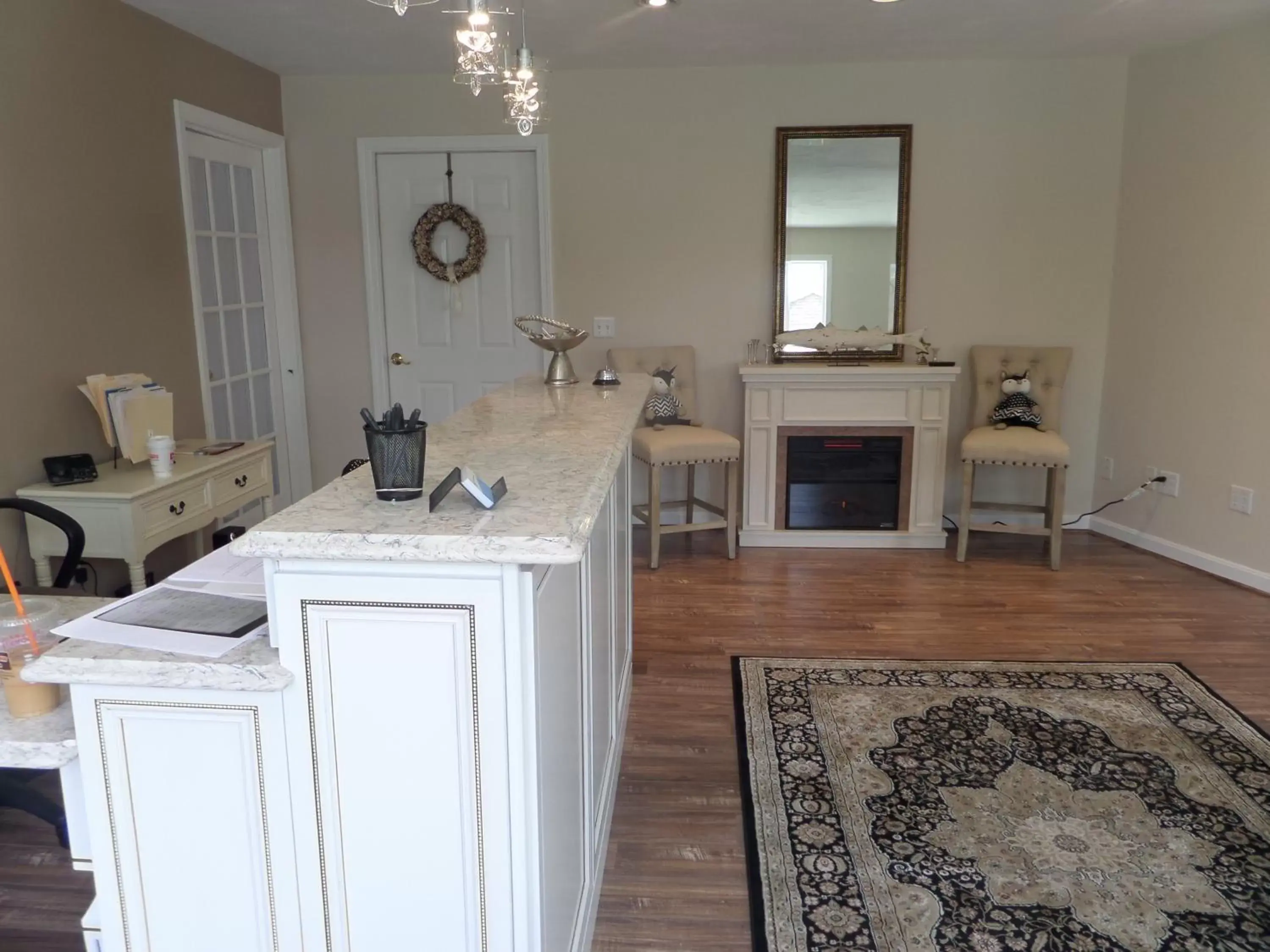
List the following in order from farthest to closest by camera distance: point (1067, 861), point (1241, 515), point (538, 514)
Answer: point (1241, 515), point (1067, 861), point (538, 514)

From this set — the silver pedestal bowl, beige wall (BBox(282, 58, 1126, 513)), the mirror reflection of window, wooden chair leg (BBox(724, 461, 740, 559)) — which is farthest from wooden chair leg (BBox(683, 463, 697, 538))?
the silver pedestal bowl

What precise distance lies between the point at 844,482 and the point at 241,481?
9.16 feet

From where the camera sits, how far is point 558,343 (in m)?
2.73

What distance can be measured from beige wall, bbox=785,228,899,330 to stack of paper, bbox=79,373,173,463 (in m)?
2.98

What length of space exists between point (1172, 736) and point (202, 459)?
324cm

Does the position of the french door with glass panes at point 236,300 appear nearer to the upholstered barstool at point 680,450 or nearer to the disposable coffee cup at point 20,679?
the upholstered barstool at point 680,450

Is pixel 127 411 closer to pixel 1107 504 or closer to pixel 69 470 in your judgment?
pixel 69 470

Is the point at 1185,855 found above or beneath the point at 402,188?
beneath

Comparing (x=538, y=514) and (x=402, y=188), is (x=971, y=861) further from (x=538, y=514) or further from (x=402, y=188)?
(x=402, y=188)

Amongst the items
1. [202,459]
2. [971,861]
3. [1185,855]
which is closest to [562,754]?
[971,861]

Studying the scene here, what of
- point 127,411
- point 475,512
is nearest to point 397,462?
point 475,512

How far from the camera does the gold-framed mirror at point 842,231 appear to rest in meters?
4.59

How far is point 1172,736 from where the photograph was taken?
266cm

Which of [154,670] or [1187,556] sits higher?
[154,670]
